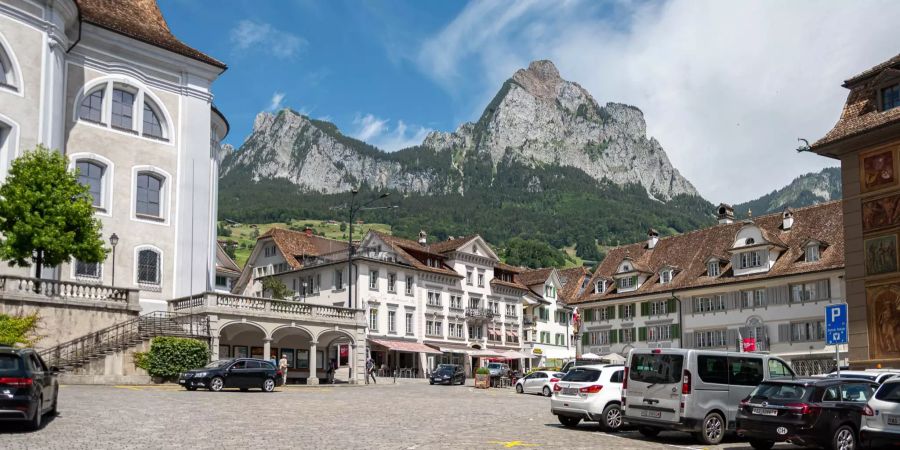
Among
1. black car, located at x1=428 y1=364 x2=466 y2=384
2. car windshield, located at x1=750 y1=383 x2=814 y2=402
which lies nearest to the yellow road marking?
car windshield, located at x1=750 y1=383 x2=814 y2=402

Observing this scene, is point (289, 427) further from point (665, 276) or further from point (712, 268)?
point (665, 276)

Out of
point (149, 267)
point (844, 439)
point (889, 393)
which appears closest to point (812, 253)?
point (149, 267)

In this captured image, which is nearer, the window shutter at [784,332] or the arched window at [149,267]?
the arched window at [149,267]

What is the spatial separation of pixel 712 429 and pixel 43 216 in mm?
29624

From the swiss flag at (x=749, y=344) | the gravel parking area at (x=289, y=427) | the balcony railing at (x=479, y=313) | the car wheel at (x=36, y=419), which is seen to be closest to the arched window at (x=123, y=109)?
the gravel parking area at (x=289, y=427)

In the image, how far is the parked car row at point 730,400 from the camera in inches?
687

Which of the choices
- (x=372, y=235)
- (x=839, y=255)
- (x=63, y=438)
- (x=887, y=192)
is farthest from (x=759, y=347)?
(x=63, y=438)

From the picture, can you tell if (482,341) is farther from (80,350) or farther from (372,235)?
(80,350)

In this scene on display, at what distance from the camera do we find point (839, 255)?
58.1 m

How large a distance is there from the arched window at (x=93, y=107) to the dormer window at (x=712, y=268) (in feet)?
142

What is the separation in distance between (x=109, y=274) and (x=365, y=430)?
31713 millimetres

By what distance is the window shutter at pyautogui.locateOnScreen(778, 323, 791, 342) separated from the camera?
2383 inches

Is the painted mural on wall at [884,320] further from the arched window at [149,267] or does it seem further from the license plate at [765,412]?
the arched window at [149,267]

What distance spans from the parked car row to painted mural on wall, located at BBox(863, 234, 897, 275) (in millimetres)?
12156
